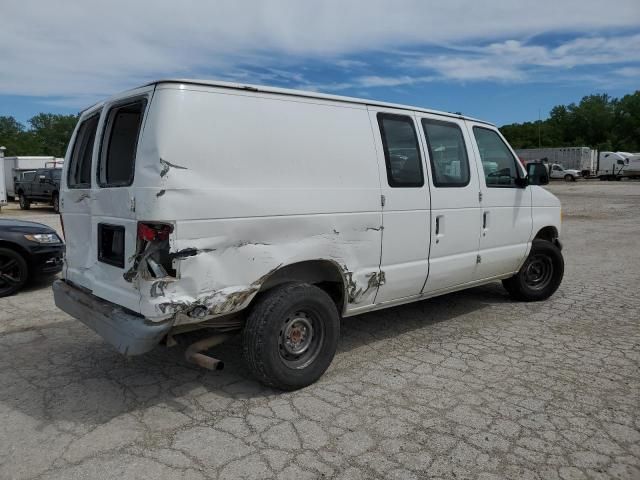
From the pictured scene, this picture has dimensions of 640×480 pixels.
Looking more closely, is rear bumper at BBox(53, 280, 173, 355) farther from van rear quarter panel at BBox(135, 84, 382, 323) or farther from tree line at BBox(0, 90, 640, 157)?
tree line at BBox(0, 90, 640, 157)

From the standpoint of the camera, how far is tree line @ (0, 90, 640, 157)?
3088 inches

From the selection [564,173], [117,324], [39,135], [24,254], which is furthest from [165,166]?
[39,135]

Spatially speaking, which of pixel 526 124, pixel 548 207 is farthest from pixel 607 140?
pixel 548 207

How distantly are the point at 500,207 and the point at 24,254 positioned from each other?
6.03 metres

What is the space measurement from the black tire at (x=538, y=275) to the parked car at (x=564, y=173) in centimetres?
4230

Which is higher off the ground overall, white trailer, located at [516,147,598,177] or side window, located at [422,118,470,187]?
white trailer, located at [516,147,598,177]

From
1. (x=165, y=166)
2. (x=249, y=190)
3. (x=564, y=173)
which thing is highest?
(x=564, y=173)

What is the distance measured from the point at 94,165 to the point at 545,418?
361cm

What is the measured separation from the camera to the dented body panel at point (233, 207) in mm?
3135

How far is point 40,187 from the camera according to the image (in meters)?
21.2

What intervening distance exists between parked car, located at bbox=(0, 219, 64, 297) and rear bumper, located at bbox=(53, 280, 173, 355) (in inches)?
136

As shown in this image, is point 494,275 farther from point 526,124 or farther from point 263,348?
point 526,124

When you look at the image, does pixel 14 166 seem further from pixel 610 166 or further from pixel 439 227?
pixel 610 166

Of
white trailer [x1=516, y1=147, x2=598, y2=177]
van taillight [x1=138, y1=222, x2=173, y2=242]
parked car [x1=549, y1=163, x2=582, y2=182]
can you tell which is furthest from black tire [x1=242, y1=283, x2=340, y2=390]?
white trailer [x1=516, y1=147, x2=598, y2=177]
